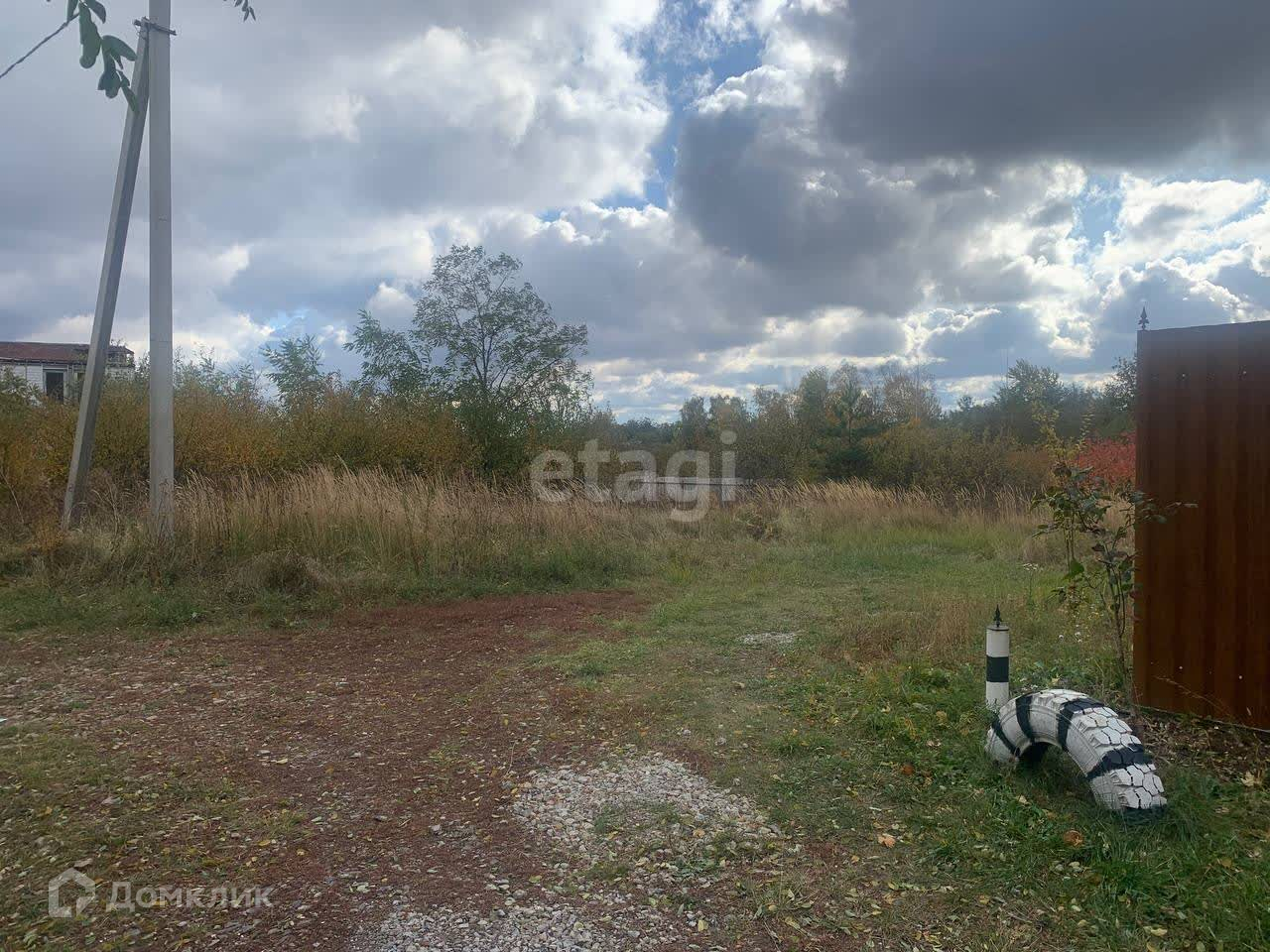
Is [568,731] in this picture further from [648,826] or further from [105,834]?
[105,834]

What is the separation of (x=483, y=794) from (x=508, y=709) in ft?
3.98

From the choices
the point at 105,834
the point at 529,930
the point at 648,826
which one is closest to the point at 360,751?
the point at 105,834

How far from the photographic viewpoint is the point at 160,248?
27.7 ft

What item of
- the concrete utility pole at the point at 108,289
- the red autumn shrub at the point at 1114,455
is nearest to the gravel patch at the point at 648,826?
the concrete utility pole at the point at 108,289

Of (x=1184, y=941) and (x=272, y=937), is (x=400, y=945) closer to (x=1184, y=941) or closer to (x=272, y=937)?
(x=272, y=937)

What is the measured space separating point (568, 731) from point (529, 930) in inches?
73.0

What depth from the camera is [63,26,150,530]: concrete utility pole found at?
27.7 feet

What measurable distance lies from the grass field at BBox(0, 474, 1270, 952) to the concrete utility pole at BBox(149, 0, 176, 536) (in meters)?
0.77

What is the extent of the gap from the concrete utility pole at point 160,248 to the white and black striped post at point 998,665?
7.97 meters

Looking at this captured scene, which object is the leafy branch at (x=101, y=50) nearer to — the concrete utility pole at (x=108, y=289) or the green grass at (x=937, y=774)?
the green grass at (x=937, y=774)

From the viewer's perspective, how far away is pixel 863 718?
440 centimetres

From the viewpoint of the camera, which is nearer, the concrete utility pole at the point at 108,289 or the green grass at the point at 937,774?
the green grass at the point at 937,774

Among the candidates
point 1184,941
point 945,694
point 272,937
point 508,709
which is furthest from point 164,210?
point 1184,941

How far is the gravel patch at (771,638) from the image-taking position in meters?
6.38
